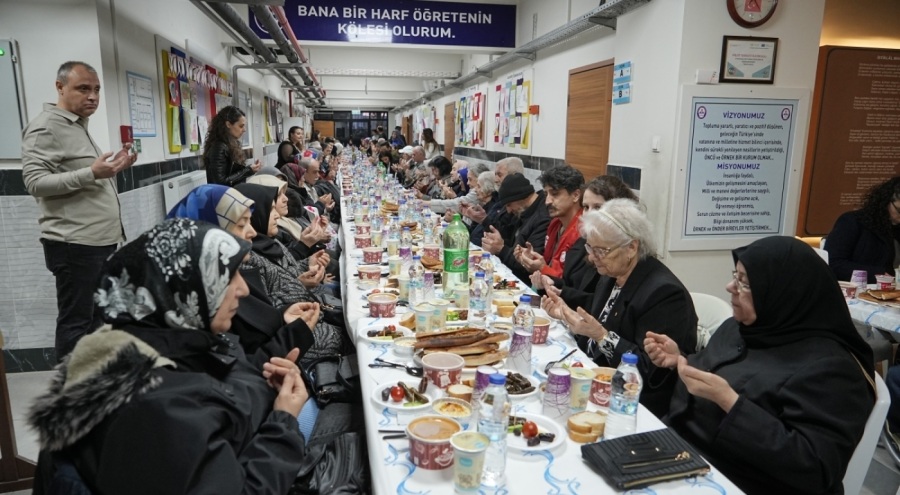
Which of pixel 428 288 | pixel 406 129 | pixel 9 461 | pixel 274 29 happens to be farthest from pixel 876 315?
pixel 406 129

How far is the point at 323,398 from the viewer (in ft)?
7.80

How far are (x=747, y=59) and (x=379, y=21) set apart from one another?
397cm

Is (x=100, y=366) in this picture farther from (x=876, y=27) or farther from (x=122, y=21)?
(x=876, y=27)

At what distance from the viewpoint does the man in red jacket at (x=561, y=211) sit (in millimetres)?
3508

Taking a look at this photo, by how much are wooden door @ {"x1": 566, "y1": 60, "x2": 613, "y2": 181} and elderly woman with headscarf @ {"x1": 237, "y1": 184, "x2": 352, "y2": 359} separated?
3.28m

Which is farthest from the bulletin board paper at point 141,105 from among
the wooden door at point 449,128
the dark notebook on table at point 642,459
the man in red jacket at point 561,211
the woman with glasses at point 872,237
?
the wooden door at point 449,128

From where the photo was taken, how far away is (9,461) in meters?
2.50

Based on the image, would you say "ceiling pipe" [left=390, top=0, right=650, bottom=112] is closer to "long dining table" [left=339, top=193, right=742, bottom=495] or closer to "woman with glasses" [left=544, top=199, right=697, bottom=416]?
"woman with glasses" [left=544, top=199, right=697, bottom=416]

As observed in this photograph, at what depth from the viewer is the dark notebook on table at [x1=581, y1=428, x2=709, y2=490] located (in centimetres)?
127

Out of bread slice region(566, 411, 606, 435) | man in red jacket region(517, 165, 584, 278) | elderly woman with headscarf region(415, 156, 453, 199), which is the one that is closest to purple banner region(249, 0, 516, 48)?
elderly woman with headscarf region(415, 156, 453, 199)

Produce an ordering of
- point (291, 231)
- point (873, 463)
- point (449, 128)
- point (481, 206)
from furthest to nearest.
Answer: point (449, 128) < point (481, 206) < point (291, 231) < point (873, 463)

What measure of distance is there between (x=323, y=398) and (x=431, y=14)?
5.21 meters

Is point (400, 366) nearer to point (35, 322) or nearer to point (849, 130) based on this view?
point (35, 322)

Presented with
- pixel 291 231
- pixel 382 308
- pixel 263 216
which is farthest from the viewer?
pixel 291 231
